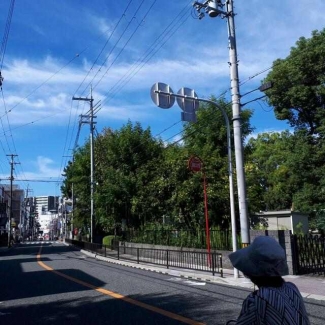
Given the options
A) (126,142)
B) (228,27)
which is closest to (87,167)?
(126,142)

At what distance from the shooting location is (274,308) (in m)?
2.12

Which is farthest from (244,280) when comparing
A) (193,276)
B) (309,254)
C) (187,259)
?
(187,259)

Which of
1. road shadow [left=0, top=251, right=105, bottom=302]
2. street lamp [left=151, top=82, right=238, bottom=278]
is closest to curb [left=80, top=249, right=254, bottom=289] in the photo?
street lamp [left=151, top=82, right=238, bottom=278]

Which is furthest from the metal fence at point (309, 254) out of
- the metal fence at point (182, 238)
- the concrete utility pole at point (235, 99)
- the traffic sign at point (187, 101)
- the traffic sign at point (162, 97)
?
the traffic sign at point (162, 97)

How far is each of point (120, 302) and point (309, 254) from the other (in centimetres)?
765

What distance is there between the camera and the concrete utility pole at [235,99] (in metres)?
12.8

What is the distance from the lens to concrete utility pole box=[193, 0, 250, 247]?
12789 mm

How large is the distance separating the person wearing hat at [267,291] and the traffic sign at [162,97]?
11.4 metres

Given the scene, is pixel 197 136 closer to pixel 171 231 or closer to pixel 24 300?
pixel 171 231

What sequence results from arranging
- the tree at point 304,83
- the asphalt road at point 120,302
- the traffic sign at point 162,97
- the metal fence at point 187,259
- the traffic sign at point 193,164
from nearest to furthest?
the asphalt road at point 120,302, the traffic sign at point 162,97, the metal fence at point 187,259, the traffic sign at point 193,164, the tree at point 304,83

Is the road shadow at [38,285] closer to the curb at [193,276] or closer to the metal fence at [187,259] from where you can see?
the curb at [193,276]

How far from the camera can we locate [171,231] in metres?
21.7

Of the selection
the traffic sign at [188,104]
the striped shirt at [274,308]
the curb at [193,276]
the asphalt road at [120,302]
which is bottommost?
the curb at [193,276]

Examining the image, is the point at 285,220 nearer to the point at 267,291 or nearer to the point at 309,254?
the point at 309,254
